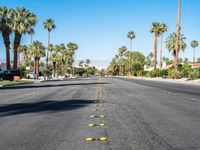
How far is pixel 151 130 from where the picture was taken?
7930 mm

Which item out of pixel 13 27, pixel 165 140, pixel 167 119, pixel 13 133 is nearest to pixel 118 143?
pixel 165 140

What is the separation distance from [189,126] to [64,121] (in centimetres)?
356

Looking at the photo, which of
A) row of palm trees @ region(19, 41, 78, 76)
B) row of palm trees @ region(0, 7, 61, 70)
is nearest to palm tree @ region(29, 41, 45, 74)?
row of palm trees @ region(19, 41, 78, 76)

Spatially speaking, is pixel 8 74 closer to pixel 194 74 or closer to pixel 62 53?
pixel 194 74

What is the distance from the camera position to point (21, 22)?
181 feet

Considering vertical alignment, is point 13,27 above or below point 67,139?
above

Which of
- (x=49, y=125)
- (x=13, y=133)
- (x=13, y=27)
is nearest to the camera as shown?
(x=13, y=133)

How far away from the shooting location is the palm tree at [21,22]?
5428 cm

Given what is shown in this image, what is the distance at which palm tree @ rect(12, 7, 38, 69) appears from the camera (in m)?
54.3

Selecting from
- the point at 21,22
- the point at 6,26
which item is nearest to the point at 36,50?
the point at 21,22

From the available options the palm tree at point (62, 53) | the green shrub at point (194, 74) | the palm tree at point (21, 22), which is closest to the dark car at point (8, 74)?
the palm tree at point (21, 22)

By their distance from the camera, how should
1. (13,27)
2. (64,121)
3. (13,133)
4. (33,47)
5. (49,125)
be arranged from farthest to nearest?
(33,47) → (13,27) → (64,121) → (49,125) → (13,133)

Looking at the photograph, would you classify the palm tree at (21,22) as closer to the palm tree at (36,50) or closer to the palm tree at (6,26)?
the palm tree at (6,26)

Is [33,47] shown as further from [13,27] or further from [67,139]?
[67,139]
